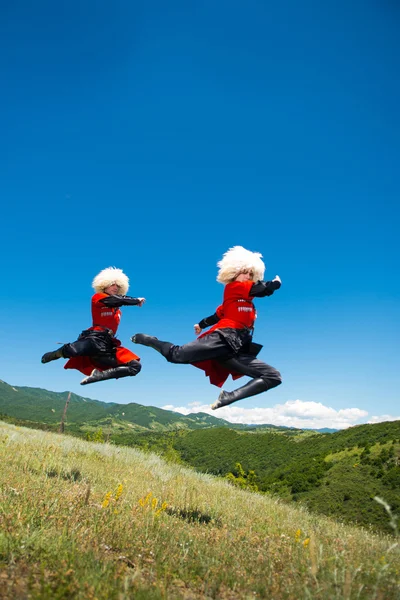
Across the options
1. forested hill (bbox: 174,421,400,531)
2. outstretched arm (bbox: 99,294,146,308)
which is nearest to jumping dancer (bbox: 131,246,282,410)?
outstretched arm (bbox: 99,294,146,308)

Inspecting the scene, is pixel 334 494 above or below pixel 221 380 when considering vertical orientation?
below

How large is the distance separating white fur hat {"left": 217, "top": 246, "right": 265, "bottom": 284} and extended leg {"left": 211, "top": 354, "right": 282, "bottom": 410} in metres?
1.17

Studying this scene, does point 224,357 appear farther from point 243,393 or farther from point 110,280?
point 110,280

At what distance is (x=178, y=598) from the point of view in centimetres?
246

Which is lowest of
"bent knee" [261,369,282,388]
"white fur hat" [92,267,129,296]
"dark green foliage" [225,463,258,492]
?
"dark green foliage" [225,463,258,492]

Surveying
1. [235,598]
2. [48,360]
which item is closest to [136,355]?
[48,360]

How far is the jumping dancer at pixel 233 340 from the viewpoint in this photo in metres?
5.14

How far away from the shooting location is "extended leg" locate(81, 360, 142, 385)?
6477mm

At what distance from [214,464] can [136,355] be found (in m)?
152

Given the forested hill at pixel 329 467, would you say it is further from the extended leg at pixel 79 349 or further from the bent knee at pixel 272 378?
the bent knee at pixel 272 378

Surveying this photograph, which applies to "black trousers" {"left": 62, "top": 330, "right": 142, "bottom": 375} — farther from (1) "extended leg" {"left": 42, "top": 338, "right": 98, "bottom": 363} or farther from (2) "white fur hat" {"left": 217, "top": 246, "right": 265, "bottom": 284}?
(2) "white fur hat" {"left": 217, "top": 246, "right": 265, "bottom": 284}

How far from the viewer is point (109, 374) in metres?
6.51

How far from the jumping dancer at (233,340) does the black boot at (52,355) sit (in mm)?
1567

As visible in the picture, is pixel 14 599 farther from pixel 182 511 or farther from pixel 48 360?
pixel 48 360
